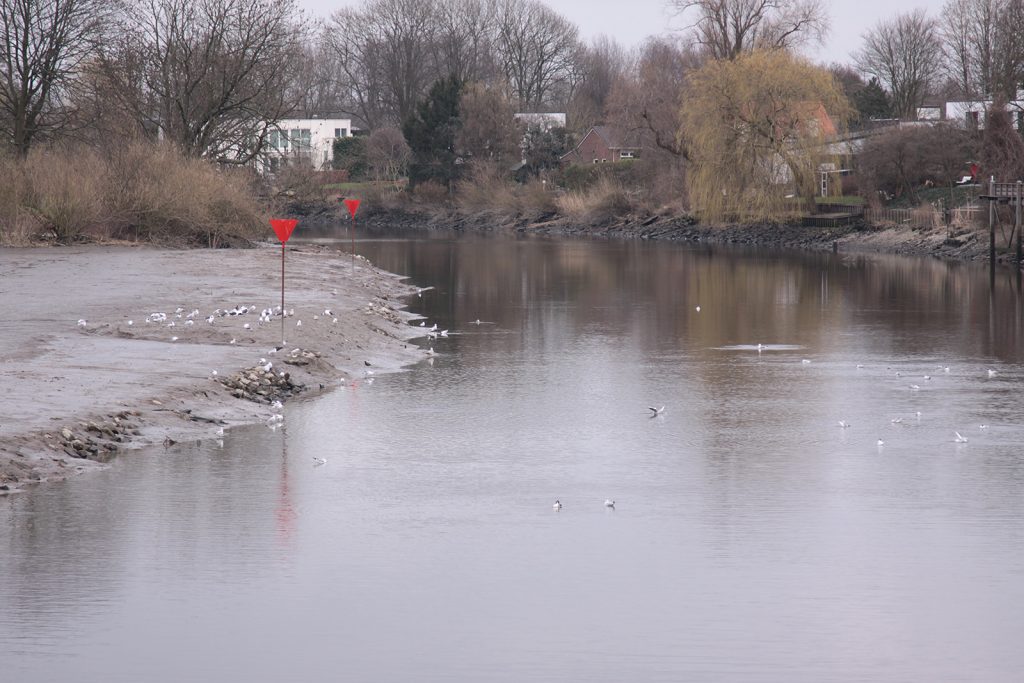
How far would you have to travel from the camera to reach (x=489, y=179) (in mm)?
92875

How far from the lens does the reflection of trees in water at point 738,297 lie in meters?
27.0

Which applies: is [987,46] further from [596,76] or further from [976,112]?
[596,76]

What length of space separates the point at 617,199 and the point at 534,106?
4957 centimetres

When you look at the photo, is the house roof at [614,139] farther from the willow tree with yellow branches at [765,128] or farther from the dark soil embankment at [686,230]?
the willow tree with yellow branches at [765,128]

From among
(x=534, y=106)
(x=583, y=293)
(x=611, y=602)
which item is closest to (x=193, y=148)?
(x=583, y=293)

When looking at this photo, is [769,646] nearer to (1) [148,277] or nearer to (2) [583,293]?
(1) [148,277]

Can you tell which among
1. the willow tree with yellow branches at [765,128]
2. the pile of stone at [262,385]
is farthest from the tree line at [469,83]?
the pile of stone at [262,385]

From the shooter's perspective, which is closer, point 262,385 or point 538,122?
point 262,385

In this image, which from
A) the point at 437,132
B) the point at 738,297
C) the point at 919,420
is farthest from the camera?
the point at 437,132

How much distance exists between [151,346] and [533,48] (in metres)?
111

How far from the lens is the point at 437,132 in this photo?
95.8 m

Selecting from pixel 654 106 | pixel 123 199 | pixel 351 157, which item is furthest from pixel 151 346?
pixel 351 157

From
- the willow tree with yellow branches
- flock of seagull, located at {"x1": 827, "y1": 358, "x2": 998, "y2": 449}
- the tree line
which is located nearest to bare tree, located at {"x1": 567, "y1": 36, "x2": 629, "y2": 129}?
the tree line

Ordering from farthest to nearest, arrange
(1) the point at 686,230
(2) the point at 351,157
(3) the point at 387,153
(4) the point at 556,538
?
(2) the point at 351,157
(3) the point at 387,153
(1) the point at 686,230
(4) the point at 556,538
